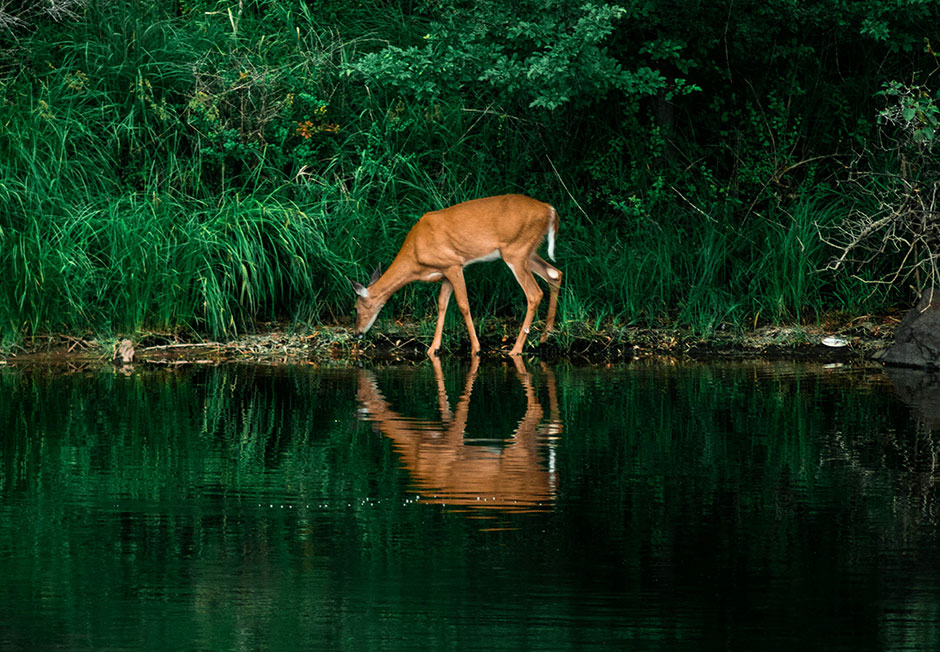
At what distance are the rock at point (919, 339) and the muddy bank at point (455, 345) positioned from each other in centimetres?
54

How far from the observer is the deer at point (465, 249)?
14.8m

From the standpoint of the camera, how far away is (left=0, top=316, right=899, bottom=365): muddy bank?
14.0m

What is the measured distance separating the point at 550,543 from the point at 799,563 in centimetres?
110

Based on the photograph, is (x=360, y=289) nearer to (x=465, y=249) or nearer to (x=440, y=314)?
(x=440, y=314)

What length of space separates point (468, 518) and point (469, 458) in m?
1.51

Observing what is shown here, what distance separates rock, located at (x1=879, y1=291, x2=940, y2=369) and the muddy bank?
1.76ft

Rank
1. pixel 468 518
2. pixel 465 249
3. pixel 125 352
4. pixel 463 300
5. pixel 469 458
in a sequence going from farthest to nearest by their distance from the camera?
pixel 465 249 < pixel 463 300 < pixel 125 352 < pixel 469 458 < pixel 468 518

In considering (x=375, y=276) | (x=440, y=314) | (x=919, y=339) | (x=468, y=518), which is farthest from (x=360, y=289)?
(x=468, y=518)

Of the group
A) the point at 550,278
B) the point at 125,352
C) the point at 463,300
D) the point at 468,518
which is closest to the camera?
the point at 468,518

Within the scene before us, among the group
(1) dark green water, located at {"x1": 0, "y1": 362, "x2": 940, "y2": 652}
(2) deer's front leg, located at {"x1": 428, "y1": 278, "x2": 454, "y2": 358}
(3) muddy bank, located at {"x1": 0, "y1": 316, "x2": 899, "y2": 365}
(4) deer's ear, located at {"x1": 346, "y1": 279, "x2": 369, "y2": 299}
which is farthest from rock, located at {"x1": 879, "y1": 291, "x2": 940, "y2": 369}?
(4) deer's ear, located at {"x1": 346, "y1": 279, "x2": 369, "y2": 299}

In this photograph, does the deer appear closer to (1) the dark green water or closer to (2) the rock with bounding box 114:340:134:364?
(2) the rock with bounding box 114:340:134:364

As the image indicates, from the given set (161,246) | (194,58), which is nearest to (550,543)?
(161,246)

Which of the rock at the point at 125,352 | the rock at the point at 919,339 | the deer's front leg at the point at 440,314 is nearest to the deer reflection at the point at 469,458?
the deer's front leg at the point at 440,314

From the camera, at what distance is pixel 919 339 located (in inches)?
523
